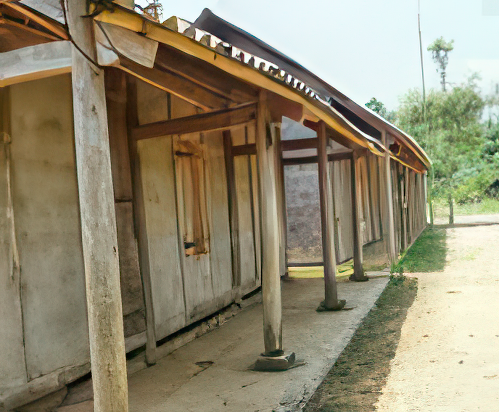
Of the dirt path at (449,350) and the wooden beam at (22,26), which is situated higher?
the wooden beam at (22,26)

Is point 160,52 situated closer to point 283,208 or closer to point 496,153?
point 283,208

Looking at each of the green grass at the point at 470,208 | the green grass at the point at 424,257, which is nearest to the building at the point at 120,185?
the green grass at the point at 424,257

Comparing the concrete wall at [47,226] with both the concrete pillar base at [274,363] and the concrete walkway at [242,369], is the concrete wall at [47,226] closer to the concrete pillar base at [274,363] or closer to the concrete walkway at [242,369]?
the concrete walkway at [242,369]

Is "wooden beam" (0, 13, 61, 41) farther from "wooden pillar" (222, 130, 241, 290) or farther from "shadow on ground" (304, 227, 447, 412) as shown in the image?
"wooden pillar" (222, 130, 241, 290)

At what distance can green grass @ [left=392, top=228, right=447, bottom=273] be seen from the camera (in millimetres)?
10258

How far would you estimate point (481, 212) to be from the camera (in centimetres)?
3041

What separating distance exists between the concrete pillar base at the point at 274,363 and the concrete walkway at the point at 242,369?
63 mm

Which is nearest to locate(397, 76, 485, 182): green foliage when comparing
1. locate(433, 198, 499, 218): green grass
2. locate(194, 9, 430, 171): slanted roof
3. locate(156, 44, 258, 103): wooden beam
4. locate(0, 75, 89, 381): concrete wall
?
locate(433, 198, 499, 218): green grass

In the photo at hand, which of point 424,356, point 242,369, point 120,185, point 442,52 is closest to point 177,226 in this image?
point 120,185

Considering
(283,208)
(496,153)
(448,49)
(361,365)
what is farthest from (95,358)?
(448,49)

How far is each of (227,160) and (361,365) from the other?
3451 millimetres

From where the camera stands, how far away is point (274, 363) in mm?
4648

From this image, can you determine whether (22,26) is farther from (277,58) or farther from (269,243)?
(277,58)

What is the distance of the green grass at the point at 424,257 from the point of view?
10.3 m
